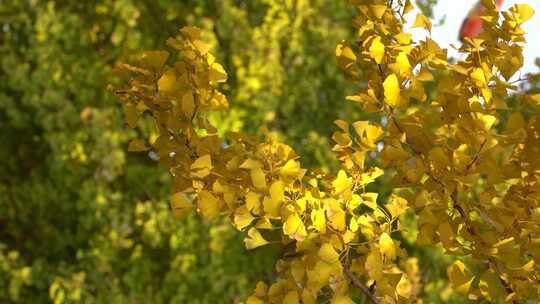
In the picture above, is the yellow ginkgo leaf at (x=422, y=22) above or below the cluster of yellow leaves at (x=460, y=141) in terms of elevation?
above

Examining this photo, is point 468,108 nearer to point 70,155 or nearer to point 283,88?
point 283,88

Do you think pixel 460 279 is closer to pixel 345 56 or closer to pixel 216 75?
pixel 345 56

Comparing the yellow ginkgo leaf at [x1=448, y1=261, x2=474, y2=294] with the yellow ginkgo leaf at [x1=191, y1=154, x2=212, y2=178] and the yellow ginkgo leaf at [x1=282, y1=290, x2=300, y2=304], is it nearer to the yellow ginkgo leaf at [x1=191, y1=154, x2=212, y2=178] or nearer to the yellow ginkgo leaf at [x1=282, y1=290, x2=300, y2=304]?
the yellow ginkgo leaf at [x1=282, y1=290, x2=300, y2=304]

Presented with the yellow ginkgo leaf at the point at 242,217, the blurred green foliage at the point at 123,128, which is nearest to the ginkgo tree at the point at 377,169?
the yellow ginkgo leaf at the point at 242,217

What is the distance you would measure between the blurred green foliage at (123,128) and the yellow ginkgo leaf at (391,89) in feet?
9.16

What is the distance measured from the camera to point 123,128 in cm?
461

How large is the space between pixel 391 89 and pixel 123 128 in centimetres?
322

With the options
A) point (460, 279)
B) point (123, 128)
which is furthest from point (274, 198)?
point (123, 128)

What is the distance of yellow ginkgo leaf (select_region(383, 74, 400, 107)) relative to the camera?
5.22ft

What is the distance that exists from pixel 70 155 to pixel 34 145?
84cm

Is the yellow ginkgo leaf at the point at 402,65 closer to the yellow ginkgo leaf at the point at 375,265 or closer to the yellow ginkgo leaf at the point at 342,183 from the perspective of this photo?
the yellow ginkgo leaf at the point at 342,183

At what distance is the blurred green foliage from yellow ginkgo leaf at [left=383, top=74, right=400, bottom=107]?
279 cm

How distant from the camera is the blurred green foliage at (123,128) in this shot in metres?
4.41

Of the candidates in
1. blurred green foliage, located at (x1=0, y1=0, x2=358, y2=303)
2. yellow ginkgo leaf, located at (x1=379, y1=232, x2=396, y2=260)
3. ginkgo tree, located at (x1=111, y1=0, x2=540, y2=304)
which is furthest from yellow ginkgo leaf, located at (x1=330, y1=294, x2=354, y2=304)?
blurred green foliage, located at (x1=0, y1=0, x2=358, y2=303)
